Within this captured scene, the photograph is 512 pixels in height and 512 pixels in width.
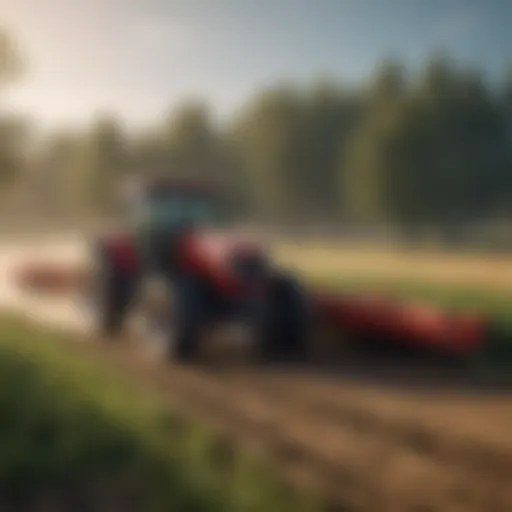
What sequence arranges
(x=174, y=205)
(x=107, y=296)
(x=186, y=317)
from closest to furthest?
(x=174, y=205) → (x=107, y=296) → (x=186, y=317)

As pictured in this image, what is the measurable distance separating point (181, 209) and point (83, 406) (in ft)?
1.77

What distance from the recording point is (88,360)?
1890 mm

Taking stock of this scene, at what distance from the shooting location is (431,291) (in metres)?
1.73

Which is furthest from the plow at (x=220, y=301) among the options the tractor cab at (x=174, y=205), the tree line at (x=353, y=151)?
the tree line at (x=353, y=151)

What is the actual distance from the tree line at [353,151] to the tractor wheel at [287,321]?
10.1 inches

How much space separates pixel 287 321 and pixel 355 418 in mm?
309

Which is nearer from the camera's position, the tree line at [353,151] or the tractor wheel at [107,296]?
the tree line at [353,151]

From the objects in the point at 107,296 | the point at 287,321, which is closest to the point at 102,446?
the point at 107,296

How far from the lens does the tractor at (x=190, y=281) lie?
1798 mm

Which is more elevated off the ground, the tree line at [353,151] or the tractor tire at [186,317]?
the tree line at [353,151]

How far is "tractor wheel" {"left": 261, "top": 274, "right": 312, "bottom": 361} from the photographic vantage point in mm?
1846

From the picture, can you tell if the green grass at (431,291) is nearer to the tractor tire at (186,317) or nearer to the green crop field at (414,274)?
the green crop field at (414,274)

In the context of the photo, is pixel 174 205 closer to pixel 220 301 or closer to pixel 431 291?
pixel 220 301

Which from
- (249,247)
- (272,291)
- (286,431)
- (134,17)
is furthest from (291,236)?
(134,17)
